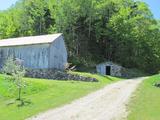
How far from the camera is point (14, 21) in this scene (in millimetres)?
96875

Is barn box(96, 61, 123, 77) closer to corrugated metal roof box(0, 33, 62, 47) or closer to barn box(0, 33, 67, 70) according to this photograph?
barn box(0, 33, 67, 70)

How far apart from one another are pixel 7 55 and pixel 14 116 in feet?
128

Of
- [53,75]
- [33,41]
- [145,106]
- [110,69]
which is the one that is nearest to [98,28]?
[110,69]

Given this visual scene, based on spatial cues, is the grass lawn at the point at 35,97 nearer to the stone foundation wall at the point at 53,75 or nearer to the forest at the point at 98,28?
the stone foundation wall at the point at 53,75

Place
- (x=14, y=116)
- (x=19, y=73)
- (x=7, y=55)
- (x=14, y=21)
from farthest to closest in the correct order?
(x=14, y=21)
(x=7, y=55)
(x=19, y=73)
(x=14, y=116)

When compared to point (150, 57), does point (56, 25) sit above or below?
above

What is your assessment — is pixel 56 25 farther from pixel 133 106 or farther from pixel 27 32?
pixel 133 106

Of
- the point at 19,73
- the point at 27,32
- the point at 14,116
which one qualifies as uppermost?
the point at 27,32

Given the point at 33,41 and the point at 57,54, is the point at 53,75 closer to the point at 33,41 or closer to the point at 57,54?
the point at 57,54

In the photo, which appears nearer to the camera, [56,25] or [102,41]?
[56,25]

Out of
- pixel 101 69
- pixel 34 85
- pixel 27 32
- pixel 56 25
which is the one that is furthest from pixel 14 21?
pixel 34 85

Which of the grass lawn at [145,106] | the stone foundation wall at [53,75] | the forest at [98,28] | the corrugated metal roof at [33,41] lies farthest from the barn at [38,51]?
the grass lawn at [145,106]

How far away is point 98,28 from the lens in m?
86.2

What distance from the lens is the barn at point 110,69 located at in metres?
71.9
